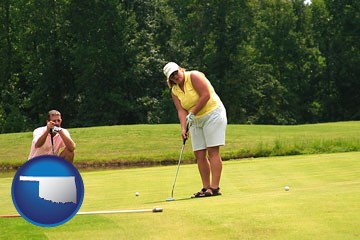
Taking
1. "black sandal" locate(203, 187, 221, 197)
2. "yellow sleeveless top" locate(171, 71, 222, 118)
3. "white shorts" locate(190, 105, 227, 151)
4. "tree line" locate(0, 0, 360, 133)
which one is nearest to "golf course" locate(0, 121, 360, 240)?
"black sandal" locate(203, 187, 221, 197)

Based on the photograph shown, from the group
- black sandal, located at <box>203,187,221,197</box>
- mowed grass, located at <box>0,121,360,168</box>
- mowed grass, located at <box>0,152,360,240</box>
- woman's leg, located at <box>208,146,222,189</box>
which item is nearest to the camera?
mowed grass, located at <box>0,152,360,240</box>

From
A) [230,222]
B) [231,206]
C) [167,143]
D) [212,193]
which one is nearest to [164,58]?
[167,143]

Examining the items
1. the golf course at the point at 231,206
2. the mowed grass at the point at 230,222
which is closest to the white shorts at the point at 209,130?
the golf course at the point at 231,206

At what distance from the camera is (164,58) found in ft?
173

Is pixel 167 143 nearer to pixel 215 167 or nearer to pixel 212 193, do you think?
pixel 215 167

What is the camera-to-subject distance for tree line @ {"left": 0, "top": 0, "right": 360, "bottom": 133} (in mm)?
50219

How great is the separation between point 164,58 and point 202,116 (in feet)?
143

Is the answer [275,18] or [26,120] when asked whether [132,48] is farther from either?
[275,18]

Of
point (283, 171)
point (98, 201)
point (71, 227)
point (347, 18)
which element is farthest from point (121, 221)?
point (347, 18)

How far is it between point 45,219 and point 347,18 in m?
51.9

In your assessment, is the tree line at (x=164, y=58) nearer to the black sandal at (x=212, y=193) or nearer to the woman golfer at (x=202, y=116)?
the woman golfer at (x=202, y=116)

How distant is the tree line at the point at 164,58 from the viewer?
5022 centimetres

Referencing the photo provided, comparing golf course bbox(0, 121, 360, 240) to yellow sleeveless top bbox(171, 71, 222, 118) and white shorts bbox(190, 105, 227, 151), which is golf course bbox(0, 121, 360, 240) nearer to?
white shorts bbox(190, 105, 227, 151)

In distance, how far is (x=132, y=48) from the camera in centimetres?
4997
